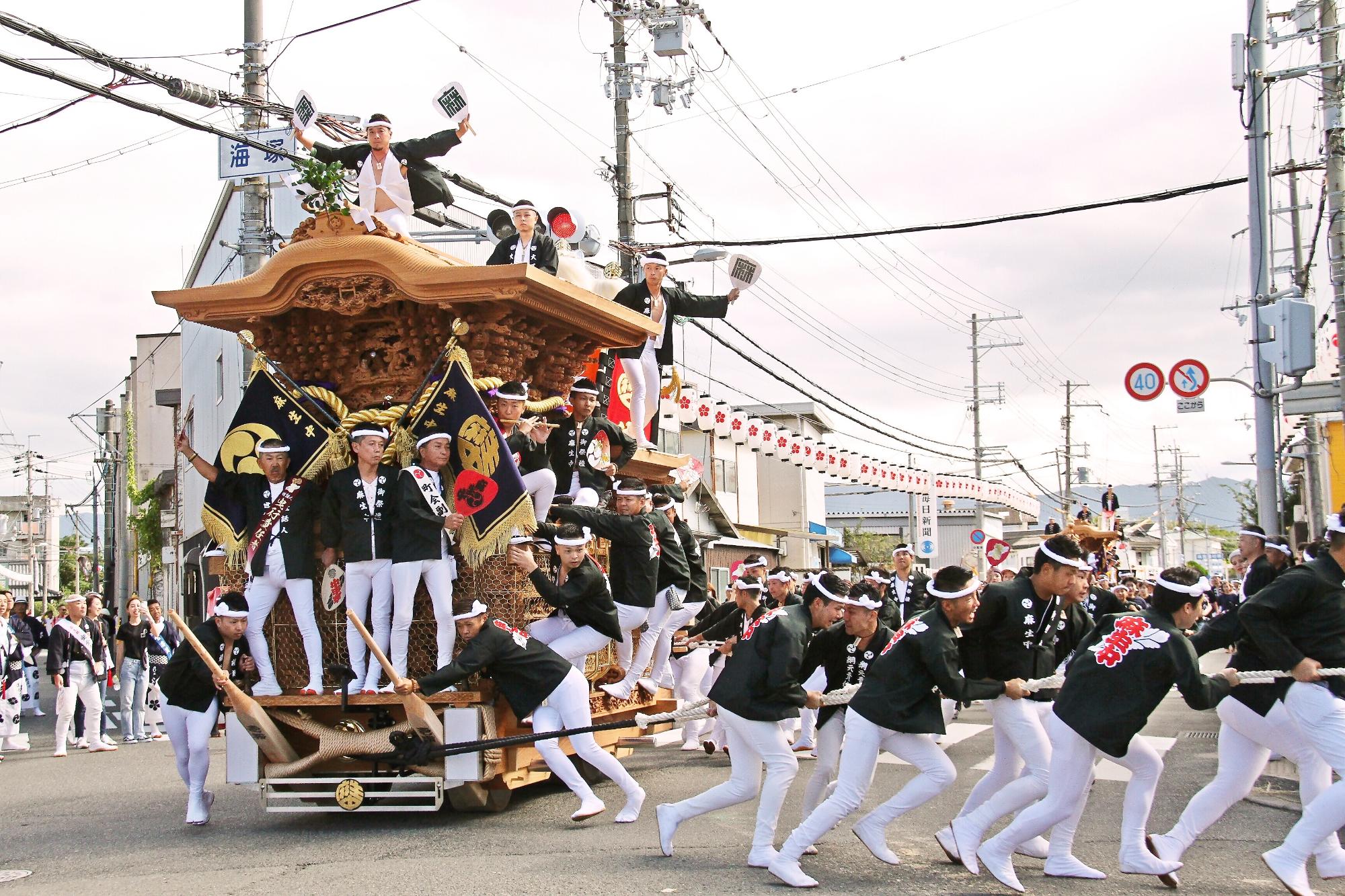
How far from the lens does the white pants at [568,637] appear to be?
9438 millimetres

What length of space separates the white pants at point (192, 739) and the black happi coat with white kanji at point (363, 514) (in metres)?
1.65

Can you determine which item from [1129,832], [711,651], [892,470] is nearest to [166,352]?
[892,470]

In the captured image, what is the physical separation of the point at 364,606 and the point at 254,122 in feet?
24.0

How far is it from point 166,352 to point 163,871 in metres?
35.0

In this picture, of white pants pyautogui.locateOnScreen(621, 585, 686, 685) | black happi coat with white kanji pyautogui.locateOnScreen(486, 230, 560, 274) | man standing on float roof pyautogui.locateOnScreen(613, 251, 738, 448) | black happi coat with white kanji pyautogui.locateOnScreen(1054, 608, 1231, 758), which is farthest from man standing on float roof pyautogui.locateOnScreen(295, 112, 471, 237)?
black happi coat with white kanji pyautogui.locateOnScreen(1054, 608, 1231, 758)

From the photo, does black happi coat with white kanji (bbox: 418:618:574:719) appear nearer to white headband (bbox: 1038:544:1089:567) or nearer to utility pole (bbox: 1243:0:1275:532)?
white headband (bbox: 1038:544:1089:567)

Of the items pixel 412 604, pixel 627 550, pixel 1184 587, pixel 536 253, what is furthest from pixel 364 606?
pixel 1184 587

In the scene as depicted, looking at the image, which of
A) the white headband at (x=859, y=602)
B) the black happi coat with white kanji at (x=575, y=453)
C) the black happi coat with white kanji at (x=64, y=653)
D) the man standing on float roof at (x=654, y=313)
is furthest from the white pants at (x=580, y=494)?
the black happi coat with white kanji at (x=64, y=653)

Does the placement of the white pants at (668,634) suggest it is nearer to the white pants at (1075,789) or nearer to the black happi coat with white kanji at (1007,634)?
the black happi coat with white kanji at (1007,634)

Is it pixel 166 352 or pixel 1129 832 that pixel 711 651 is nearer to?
pixel 1129 832

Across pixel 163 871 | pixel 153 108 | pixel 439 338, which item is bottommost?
pixel 163 871

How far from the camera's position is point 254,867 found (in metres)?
7.69

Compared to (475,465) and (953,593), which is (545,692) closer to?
(475,465)

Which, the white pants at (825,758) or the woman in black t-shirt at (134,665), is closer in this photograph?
the white pants at (825,758)
